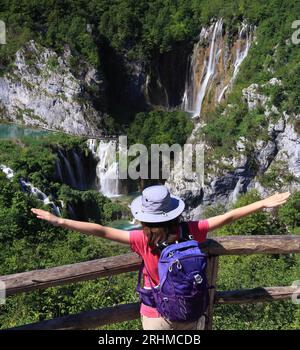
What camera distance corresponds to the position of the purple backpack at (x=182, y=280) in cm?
307

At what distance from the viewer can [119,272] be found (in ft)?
12.7

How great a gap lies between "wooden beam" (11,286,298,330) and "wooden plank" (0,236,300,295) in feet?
1.04

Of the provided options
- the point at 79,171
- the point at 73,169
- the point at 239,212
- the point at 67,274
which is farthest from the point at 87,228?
the point at 79,171

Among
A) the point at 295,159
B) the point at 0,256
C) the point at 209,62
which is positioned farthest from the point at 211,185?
the point at 0,256

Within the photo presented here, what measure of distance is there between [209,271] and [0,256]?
389 inches

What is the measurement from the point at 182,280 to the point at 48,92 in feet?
110

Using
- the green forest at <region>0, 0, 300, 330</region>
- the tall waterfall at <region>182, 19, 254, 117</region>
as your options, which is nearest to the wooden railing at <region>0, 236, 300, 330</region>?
the green forest at <region>0, 0, 300, 330</region>

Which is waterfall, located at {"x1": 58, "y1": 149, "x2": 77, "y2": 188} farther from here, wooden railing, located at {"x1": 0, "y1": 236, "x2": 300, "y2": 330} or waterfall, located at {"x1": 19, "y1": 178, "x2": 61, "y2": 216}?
wooden railing, located at {"x1": 0, "y1": 236, "x2": 300, "y2": 330}

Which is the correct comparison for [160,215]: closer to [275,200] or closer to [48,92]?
[275,200]

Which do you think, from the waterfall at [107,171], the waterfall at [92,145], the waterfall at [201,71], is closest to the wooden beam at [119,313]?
the waterfall at [107,171]

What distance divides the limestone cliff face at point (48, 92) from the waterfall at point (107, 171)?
208 inches

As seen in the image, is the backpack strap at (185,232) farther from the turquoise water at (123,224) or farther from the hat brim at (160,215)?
the turquoise water at (123,224)

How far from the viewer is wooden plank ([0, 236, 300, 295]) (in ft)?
11.8
